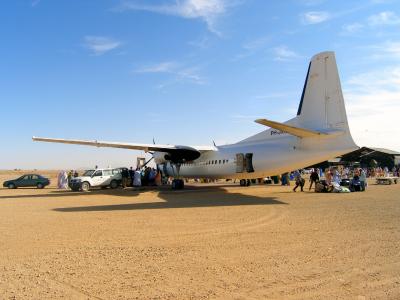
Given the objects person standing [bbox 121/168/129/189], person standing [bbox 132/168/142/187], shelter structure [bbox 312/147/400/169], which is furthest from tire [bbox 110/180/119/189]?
shelter structure [bbox 312/147/400/169]

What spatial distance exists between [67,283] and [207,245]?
3.39m

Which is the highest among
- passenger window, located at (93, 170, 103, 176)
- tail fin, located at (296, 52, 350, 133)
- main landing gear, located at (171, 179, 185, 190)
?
tail fin, located at (296, 52, 350, 133)

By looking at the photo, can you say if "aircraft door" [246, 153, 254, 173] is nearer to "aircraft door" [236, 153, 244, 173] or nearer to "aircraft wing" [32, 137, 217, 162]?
"aircraft door" [236, 153, 244, 173]

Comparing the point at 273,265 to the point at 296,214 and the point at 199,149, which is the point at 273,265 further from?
the point at 199,149

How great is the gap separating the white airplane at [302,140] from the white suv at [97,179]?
4.80 m

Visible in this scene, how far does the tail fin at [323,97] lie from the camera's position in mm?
16438

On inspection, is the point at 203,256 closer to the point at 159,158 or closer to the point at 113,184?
the point at 113,184

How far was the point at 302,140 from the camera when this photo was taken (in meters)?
18.0

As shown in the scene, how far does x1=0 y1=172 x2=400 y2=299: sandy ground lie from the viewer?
203 inches

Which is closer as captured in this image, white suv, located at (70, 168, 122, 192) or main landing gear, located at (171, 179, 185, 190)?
white suv, located at (70, 168, 122, 192)

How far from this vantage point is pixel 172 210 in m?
14.1

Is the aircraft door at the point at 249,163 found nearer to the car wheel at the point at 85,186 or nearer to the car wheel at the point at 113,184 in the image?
the car wheel at the point at 113,184

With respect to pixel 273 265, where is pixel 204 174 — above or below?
above

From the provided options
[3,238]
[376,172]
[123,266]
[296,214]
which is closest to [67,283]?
[123,266]
